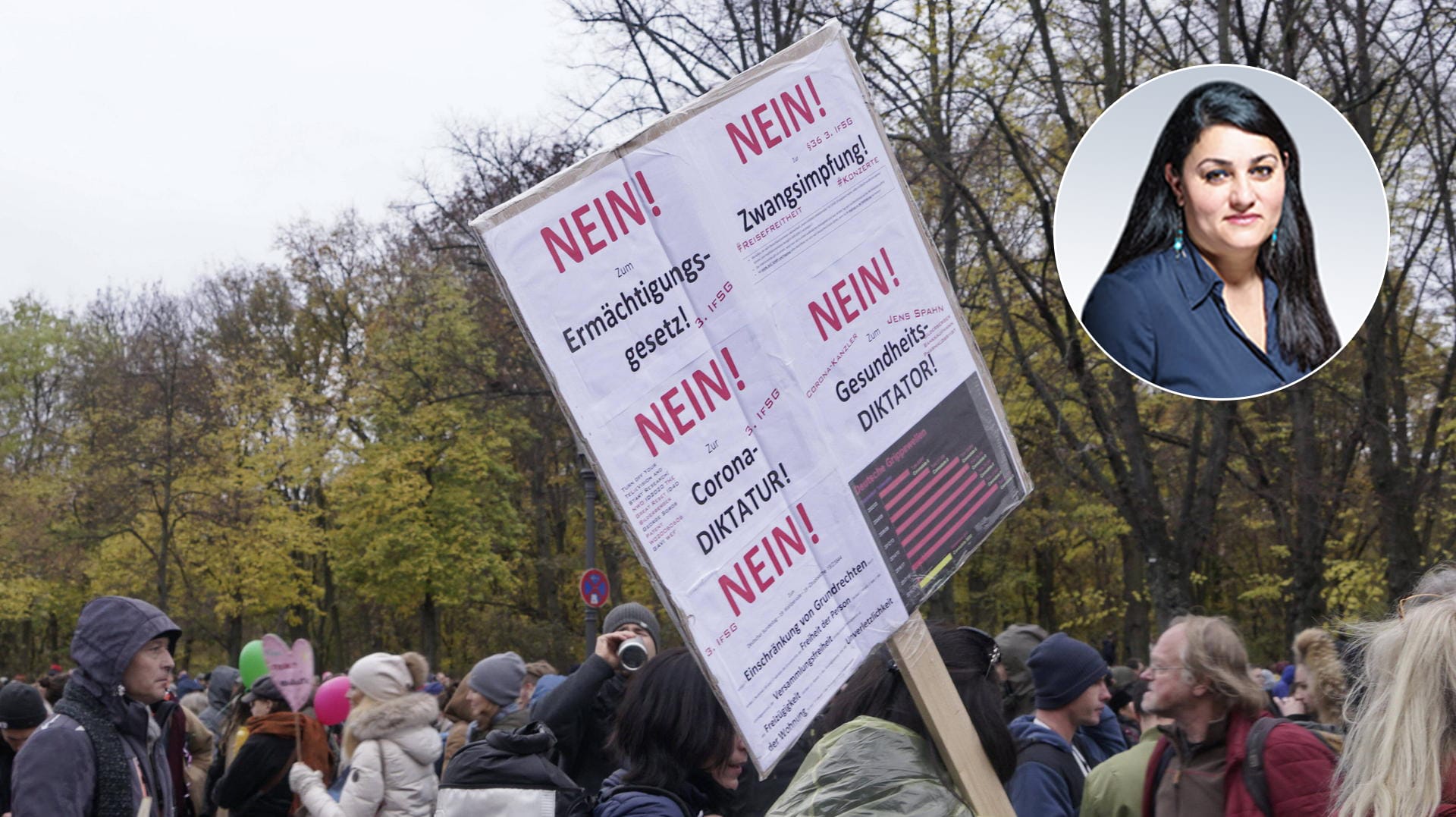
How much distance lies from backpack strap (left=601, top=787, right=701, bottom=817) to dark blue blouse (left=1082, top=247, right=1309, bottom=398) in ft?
18.0

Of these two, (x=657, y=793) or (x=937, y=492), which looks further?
(x=657, y=793)

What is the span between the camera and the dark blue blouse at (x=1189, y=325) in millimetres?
8203

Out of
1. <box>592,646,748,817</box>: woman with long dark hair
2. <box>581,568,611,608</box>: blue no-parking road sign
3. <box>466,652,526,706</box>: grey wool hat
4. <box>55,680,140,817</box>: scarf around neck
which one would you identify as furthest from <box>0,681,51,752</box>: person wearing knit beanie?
<box>581,568,611,608</box>: blue no-parking road sign

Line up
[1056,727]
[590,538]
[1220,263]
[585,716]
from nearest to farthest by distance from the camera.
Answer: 1. [1056,727]
2. [585,716]
3. [1220,263]
4. [590,538]

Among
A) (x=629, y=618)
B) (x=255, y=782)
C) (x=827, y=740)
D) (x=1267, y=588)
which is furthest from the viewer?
(x=1267, y=588)

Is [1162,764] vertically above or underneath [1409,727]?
underneath

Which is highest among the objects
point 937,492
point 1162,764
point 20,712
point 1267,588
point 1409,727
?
point 937,492

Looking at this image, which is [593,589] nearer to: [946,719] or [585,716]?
[585,716]

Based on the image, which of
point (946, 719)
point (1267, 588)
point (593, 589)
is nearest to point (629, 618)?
point (946, 719)

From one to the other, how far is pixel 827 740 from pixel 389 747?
353cm

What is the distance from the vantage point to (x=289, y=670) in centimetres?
711

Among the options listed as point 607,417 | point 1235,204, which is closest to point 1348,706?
point 607,417

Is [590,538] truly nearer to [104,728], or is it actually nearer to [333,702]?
[333,702]

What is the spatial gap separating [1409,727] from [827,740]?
1086 millimetres
